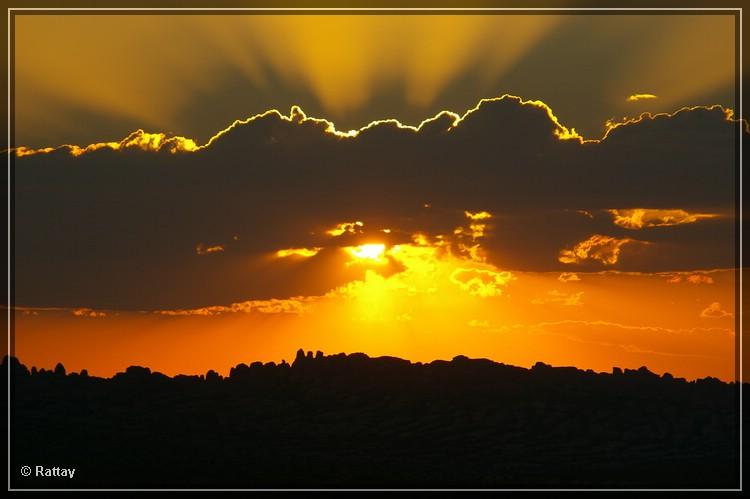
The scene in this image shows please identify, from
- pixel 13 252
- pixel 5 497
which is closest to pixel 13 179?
pixel 13 252

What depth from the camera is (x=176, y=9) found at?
11119 cm

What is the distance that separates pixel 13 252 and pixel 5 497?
61.7 metres

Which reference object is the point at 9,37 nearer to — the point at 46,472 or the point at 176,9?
the point at 176,9

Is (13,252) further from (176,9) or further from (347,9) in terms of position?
(347,9)

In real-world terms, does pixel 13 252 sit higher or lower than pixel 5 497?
higher

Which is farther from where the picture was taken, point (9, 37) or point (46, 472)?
point (46, 472)

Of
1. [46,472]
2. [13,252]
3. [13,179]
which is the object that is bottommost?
[46,472]

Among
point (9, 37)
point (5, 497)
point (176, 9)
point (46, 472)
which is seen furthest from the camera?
point (5, 497)

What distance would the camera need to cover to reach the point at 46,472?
13200 cm

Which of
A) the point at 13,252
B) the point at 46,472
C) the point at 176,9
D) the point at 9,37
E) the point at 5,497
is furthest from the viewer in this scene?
the point at 5,497

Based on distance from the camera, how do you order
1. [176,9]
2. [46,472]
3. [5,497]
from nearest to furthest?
[176,9] < [46,472] < [5,497]

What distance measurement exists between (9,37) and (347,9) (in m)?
36.3

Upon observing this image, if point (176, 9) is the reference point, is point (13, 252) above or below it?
below

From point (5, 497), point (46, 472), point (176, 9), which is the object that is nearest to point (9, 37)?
point (176, 9)
